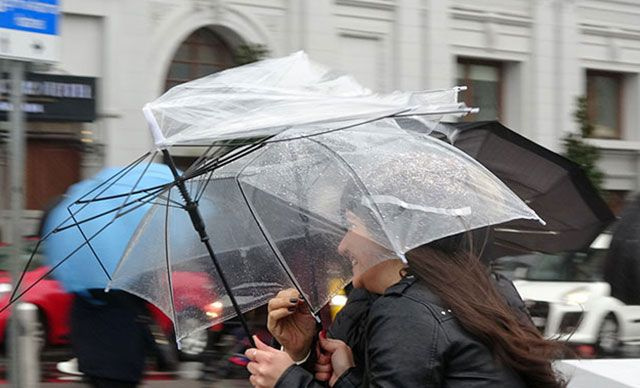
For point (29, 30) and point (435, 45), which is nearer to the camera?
point (29, 30)

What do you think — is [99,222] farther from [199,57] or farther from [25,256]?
[199,57]

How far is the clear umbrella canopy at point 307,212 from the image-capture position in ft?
9.23

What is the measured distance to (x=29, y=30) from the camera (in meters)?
5.62

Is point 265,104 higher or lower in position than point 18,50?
lower

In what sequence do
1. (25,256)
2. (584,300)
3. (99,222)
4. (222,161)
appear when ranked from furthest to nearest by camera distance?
(584,300), (25,256), (99,222), (222,161)

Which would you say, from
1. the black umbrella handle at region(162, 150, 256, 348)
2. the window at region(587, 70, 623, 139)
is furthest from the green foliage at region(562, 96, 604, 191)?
the black umbrella handle at region(162, 150, 256, 348)

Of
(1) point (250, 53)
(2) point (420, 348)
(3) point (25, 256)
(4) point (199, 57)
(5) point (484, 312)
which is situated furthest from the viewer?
(4) point (199, 57)

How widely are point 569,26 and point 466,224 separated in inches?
890

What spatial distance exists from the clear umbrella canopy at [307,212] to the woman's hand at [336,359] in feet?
0.79

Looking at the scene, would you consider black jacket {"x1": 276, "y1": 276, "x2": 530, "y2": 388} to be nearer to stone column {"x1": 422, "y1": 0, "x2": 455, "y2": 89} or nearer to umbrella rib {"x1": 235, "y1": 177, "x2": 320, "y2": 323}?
umbrella rib {"x1": 235, "y1": 177, "x2": 320, "y2": 323}


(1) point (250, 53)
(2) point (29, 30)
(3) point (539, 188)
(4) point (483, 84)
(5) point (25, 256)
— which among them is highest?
(1) point (250, 53)

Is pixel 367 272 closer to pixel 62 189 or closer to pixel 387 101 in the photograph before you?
pixel 387 101

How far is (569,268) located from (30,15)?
9.45 metres

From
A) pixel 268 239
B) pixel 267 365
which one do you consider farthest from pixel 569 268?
pixel 267 365
